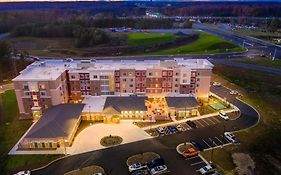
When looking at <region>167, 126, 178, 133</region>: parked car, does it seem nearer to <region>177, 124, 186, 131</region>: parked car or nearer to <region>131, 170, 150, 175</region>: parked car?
<region>177, 124, 186, 131</region>: parked car

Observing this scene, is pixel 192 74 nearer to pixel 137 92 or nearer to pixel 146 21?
pixel 137 92

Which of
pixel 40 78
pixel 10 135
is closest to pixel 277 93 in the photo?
pixel 40 78

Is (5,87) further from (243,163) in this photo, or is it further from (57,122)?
(243,163)

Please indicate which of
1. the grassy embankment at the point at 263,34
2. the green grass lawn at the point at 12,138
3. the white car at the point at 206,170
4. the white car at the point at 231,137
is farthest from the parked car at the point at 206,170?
the grassy embankment at the point at 263,34

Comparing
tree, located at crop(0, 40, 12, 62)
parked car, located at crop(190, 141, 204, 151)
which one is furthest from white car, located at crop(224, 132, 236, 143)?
tree, located at crop(0, 40, 12, 62)

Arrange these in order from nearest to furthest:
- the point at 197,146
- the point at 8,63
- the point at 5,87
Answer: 1. the point at 197,146
2. the point at 5,87
3. the point at 8,63

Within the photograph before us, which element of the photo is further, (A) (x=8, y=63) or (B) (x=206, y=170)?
(A) (x=8, y=63)

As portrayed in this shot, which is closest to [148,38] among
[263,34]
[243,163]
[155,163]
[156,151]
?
[263,34]
